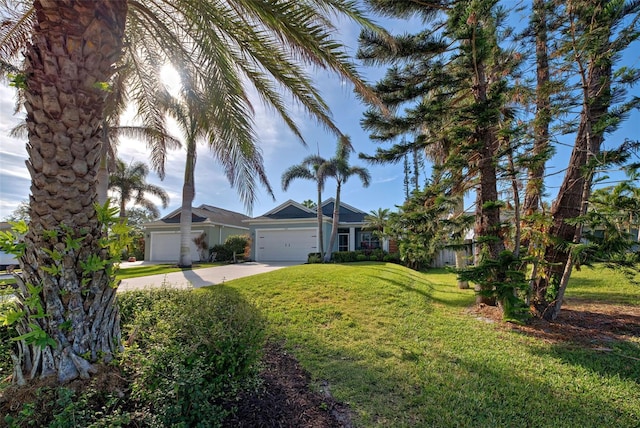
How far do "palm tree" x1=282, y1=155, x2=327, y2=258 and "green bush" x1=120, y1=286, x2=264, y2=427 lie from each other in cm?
1521

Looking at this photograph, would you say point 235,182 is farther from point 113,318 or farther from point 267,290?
point 267,290

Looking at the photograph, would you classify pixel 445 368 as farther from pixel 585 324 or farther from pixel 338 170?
pixel 338 170

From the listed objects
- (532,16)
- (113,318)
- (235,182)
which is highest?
(532,16)

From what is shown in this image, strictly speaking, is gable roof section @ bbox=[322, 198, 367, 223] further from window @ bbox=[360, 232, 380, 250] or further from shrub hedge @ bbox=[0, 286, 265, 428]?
shrub hedge @ bbox=[0, 286, 265, 428]

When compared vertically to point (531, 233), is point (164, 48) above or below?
above

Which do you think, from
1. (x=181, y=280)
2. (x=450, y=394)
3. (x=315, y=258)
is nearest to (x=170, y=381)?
(x=450, y=394)

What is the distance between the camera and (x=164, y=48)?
4.57 meters

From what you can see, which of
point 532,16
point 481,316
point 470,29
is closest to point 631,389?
point 481,316

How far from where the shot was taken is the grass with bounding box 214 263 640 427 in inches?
114

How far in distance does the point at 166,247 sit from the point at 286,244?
31.5 ft

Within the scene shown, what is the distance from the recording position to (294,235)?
69.7ft

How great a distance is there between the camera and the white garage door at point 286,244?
21.0 meters

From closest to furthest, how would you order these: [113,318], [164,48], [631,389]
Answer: [113,318], [631,389], [164,48]

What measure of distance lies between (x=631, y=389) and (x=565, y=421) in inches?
56.0
